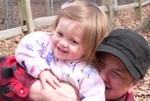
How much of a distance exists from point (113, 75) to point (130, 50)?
5.8 inches

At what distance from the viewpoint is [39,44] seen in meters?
1.94

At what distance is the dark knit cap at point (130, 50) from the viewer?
1731 mm

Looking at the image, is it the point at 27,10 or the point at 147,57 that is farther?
the point at 27,10

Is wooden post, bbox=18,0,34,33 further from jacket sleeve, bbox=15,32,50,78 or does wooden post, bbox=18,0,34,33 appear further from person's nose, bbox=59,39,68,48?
person's nose, bbox=59,39,68,48

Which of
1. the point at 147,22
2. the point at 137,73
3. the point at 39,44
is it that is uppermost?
the point at 39,44

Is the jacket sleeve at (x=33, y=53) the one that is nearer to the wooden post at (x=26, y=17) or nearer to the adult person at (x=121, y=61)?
the adult person at (x=121, y=61)

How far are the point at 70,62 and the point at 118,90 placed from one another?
0.89 feet

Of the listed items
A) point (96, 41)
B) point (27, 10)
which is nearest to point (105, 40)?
point (96, 41)

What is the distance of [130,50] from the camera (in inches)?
68.4

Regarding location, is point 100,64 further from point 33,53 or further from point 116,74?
point 33,53

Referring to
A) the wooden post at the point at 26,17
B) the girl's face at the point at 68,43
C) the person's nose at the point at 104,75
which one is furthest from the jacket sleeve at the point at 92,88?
the wooden post at the point at 26,17

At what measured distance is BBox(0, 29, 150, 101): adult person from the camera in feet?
5.70

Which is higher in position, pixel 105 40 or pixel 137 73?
pixel 105 40

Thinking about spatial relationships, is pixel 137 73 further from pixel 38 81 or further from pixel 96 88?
pixel 38 81
